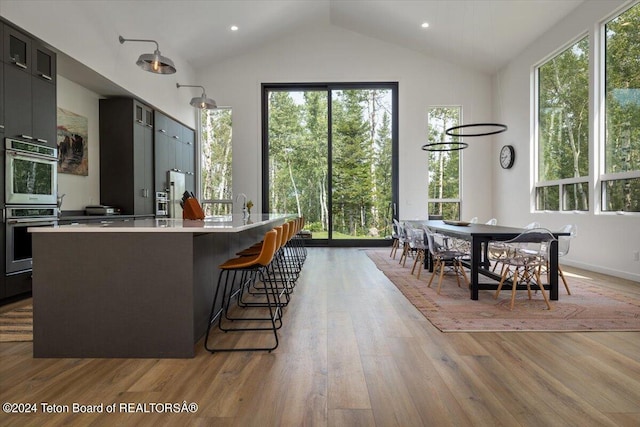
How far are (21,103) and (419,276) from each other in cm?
516

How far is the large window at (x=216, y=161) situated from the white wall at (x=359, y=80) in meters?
0.22

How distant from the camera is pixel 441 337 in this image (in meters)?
2.87

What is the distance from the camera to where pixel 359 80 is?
895cm

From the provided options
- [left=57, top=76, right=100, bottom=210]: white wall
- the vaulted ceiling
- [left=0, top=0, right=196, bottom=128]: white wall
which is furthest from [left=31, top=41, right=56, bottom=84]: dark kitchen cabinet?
the vaulted ceiling

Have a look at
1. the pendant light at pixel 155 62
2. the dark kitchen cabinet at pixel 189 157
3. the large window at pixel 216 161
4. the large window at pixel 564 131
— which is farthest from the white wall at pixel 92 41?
the large window at pixel 564 131

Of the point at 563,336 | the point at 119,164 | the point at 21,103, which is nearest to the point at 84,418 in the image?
the point at 563,336

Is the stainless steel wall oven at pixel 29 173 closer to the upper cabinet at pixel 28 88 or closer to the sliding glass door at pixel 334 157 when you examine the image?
the upper cabinet at pixel 28 88

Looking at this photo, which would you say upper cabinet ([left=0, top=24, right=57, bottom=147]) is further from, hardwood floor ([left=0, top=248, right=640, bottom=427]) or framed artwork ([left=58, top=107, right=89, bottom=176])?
hardwood floor ([left=0, top=248, right=640, bottom=427])

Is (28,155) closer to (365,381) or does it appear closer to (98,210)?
(98,210)

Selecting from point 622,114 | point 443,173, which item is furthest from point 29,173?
point 443,173

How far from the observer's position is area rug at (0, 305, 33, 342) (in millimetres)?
2896

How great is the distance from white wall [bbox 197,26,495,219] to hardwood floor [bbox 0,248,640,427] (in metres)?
6.28

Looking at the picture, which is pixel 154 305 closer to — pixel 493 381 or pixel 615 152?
pixel 493 381

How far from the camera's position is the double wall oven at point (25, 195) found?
3.88 m
